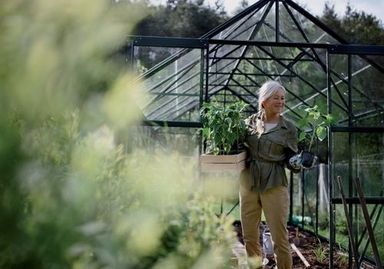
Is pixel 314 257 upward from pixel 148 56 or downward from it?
downward

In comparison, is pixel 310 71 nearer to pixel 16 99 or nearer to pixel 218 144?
pixel 218 144

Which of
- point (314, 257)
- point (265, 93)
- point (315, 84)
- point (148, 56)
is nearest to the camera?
point (265, 93)

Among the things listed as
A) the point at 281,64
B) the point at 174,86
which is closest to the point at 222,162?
the point at 174,86

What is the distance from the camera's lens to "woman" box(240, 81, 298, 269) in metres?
3.91

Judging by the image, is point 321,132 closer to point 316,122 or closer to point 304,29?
point 316,122

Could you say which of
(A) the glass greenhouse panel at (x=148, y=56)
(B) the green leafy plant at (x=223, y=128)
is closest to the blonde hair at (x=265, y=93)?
(B) the green leafy plant at (x=223, y=128)

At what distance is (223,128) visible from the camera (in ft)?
14.0

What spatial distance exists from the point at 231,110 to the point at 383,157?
271cm

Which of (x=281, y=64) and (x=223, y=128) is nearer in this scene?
(x=223, y=128)

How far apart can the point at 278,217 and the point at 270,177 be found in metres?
0.29

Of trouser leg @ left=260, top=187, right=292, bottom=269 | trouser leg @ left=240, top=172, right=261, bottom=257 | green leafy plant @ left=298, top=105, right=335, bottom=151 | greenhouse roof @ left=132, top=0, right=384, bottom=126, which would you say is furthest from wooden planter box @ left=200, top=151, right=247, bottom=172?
green leafy plant @ left=298, top=105, right=335, bottom=151

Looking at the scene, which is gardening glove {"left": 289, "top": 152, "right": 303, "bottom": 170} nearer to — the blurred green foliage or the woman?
the woman

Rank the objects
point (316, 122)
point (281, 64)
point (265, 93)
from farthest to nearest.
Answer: point (281, 64)
point (316, 122)
point (265, 93)

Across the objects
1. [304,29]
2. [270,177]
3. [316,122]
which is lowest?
[270,177]
